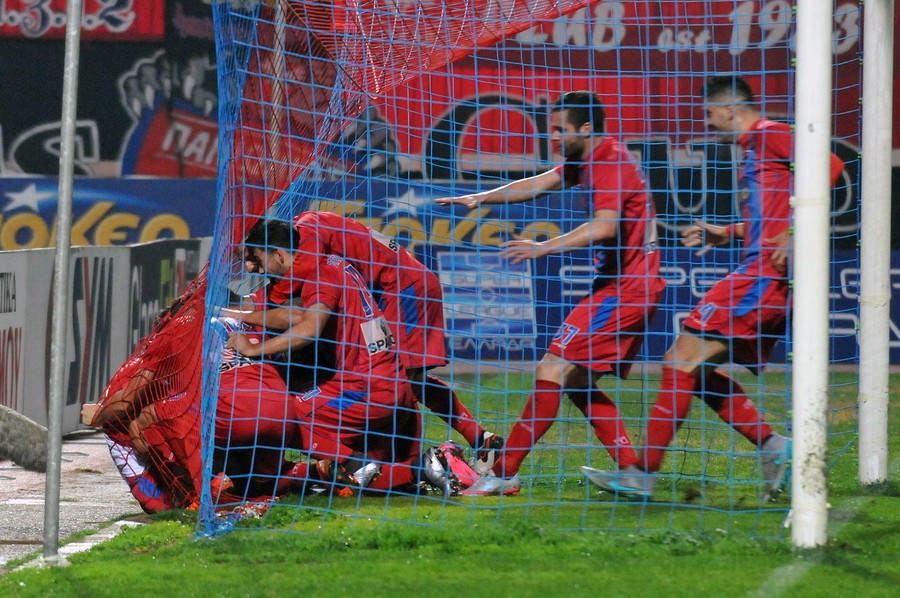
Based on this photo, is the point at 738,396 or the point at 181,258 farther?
the point at 181,258

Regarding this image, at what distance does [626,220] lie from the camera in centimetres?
600

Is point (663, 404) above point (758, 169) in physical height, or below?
below

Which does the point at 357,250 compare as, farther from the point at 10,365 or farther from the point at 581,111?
the point at 10,365

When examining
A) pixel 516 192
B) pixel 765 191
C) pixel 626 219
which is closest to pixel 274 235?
pixel 516 192

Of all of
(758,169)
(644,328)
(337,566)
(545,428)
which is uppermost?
(758,169)

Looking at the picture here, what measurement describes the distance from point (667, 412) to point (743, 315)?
0.57 m

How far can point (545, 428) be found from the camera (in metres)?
6.10

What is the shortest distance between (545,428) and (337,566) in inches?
66.9

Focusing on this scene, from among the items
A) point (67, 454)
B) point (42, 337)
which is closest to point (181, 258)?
point (42, 337)

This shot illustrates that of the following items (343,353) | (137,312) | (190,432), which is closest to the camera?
(190,432)

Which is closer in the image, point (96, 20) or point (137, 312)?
point (137, 312)

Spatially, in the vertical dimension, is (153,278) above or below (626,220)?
below

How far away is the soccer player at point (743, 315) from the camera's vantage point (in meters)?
5.57

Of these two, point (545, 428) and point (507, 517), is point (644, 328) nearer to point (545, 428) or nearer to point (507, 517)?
point (545, 428)
